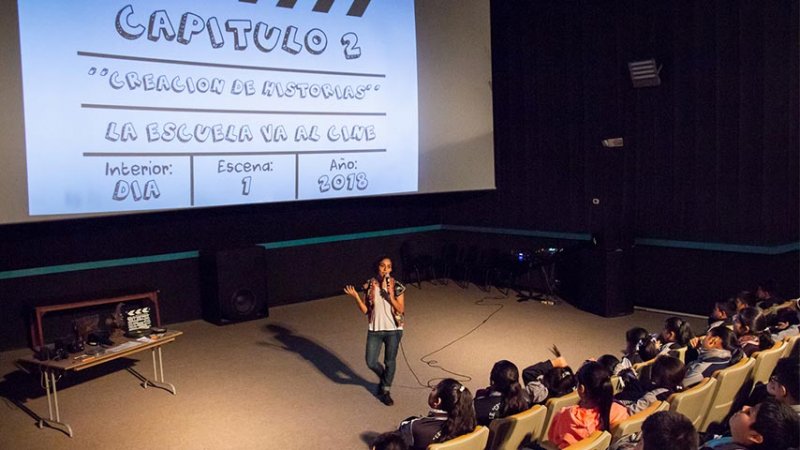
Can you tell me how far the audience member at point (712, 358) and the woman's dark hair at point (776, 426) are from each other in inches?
67.8

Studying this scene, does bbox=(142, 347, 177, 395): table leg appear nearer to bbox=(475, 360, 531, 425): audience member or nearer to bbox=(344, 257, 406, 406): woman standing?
bbox=(344, 257, 406, 406): woman standing

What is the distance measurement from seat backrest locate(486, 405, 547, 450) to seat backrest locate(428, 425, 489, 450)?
0.10 metres

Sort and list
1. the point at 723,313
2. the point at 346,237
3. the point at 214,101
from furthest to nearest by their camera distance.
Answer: the point at 346,237 < the point at 214,101 < the point at 723,313

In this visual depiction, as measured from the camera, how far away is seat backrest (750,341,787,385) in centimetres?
477

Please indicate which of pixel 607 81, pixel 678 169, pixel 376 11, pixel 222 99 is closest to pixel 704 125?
pixel 678 169

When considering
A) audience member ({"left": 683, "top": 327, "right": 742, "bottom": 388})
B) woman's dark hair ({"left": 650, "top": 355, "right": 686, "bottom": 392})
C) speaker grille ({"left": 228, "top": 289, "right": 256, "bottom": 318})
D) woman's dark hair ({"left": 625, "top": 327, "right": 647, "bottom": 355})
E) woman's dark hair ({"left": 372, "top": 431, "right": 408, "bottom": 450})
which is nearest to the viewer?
woman's dark hair ({"left": 372, "top": 431, "right": 408, "bottom": 450})

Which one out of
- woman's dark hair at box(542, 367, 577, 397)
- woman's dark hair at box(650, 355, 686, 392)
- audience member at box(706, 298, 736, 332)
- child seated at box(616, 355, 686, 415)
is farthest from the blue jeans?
audience member at box(706, 298, 736, 332)

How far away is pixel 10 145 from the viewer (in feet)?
22.2

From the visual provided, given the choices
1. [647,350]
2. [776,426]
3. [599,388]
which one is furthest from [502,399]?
[647,350]

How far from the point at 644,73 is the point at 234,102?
519 centimetres

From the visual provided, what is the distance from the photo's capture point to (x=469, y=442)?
366 cm

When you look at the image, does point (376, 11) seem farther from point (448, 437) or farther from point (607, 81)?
point (448, 437)

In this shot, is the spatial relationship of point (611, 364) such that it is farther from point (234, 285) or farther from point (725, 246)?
point (234, 285)

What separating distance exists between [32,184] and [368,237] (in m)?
5.36
